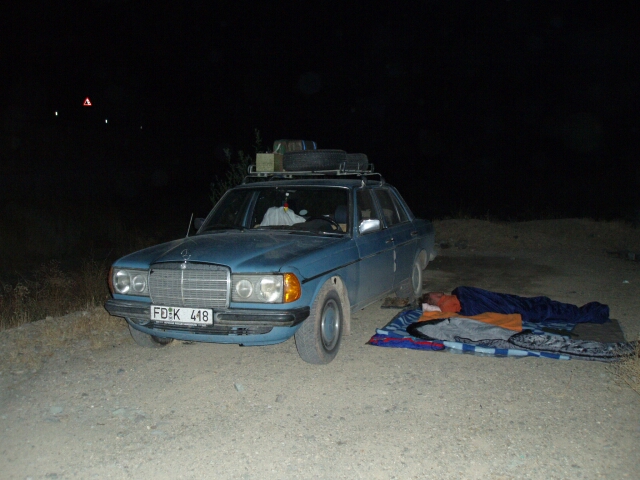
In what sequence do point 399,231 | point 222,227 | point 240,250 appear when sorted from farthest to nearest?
1. point 399,231
2. point 222,227
3. point 240,250

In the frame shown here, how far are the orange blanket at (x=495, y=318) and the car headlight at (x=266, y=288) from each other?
6.89 ft

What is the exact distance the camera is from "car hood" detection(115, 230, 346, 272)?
4.93 m

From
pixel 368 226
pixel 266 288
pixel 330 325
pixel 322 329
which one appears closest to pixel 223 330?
pixel 266 288

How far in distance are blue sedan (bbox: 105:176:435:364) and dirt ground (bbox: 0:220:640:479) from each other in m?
0.42

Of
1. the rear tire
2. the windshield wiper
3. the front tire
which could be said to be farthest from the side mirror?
the rear tire

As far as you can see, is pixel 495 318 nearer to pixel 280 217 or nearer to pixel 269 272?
pixel 280 217

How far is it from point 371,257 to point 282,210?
1.18 metres

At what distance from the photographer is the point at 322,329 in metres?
5.28

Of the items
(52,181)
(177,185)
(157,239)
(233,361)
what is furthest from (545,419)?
(177,185)

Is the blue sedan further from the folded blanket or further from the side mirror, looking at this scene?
the folded blanket

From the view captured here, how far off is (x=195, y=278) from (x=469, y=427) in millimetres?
2426

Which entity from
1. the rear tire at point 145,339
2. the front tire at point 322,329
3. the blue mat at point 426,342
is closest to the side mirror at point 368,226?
the front tire at point 322,329

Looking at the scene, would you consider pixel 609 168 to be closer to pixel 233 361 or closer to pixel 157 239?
pixel 157 239

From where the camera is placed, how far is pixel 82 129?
3744cm
